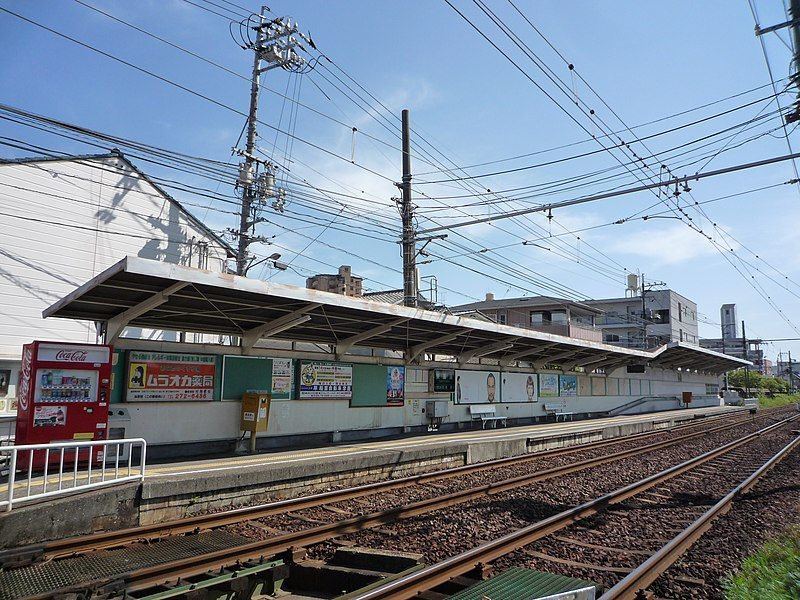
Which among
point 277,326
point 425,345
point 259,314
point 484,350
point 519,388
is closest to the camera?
point 259,314

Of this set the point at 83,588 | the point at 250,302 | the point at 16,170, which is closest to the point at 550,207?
the point at 250,302

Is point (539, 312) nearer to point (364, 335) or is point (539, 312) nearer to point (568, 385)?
point (568, 385)

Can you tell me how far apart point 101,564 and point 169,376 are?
22.1ft

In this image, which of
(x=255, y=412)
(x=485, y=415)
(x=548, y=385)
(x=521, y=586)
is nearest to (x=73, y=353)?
(x=255, y=412)

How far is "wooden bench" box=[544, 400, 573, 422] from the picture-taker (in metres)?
26.8

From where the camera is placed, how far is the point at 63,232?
20.0 meters

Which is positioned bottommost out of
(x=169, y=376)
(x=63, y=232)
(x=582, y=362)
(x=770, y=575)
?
(x=770, y=575)

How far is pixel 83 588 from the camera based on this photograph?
5250 millimetres

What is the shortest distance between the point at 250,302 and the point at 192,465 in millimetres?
3463

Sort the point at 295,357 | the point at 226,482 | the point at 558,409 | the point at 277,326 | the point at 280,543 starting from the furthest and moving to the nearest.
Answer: the point at 558,409 < the point at 295,357 < the point at 277,326 < the point at 226,482 < the point at 280,543

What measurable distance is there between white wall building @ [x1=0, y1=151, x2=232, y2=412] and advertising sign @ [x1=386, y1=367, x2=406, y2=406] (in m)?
9.78

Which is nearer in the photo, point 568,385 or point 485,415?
point 485,415

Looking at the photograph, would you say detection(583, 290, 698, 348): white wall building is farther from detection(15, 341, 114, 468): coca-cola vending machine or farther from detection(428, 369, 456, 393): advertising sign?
detection(15, 341, 114, 468): coca-cola vending machine


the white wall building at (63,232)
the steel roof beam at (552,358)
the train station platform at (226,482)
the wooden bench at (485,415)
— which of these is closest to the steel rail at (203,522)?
the train station platform at (226,482)
